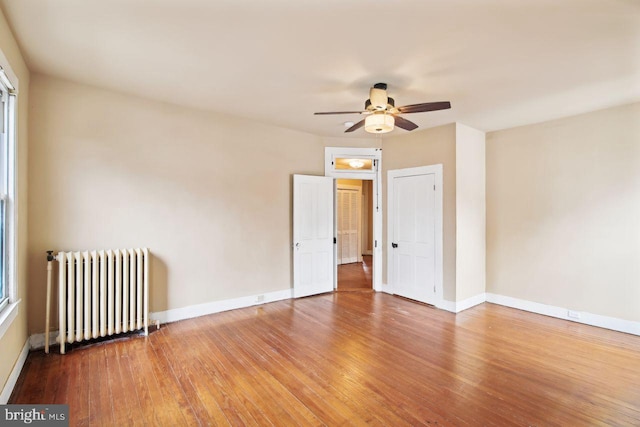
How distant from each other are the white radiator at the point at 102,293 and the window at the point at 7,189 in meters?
0.57

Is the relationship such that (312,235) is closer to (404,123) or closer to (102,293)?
(404,123)

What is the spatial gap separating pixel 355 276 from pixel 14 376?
559 centimetres

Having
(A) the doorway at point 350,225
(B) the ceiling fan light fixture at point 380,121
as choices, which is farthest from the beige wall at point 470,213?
(A) the doorway at point 350,225

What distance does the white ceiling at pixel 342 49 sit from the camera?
2.06 m

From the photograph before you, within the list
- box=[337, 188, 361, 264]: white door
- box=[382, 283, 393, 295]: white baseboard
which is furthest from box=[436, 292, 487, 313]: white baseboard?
box=[337, 188, 361, 264]: white door

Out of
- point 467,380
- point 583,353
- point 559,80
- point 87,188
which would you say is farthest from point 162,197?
point 583,353

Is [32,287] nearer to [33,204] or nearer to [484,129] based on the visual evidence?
[33,204]

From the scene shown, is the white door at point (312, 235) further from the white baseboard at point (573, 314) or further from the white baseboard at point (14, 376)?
the white baseboard at point (14, 376)

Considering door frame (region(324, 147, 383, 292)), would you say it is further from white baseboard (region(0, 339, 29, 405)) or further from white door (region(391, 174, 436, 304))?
white baseboard (region(0, 339, 29, 405))

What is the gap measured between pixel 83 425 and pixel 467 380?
2.98 metres

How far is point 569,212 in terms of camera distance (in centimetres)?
421

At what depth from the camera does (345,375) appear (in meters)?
2.71

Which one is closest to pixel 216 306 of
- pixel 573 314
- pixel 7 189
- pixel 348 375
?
pixel 348 375

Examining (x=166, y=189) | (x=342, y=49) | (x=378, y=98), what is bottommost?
(x=166, y=189)
